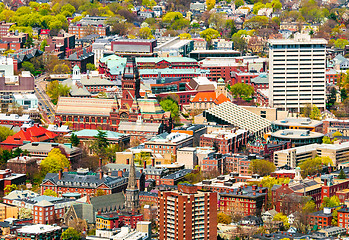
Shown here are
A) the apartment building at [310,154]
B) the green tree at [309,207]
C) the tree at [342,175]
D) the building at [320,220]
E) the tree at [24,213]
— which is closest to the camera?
the building at [320,220]

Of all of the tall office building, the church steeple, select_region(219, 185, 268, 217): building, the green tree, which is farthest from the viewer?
select_region(219, 185, 268, 217): building

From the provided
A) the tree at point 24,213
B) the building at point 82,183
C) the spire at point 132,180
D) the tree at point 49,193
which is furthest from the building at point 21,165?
the spire at point 132,180

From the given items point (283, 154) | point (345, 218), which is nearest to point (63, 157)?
point (283, 154)

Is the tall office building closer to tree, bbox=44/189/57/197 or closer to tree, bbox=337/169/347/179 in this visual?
tree, bbox=44/189/57/197

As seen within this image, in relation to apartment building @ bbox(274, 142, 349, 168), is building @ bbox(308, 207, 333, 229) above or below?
below

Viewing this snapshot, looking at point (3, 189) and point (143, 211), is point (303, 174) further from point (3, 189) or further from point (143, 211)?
point (3, 189)

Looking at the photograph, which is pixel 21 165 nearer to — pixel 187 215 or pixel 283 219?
pixel 187 215

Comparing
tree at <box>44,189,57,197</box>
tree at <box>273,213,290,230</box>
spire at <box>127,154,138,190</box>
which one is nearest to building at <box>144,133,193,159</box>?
tree at <box>44,189,57,197</box>

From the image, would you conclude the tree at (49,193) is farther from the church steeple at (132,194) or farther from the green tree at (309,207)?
the green tree at (309,207)
